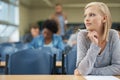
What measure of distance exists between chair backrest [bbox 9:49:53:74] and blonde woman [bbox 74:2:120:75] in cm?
67

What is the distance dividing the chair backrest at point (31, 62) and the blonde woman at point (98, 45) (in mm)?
665

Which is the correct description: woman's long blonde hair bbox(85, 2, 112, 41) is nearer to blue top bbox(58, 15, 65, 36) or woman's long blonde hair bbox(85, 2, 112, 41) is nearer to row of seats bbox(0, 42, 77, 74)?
row of seats bbox(0, 42, 77, 74)

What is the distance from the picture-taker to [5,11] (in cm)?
1080

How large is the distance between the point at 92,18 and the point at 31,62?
0.93 metres

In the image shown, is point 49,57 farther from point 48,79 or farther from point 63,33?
point 63,33

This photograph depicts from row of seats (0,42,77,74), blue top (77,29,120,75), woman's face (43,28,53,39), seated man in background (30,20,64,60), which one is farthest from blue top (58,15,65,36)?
blue top (77,29,120,75)

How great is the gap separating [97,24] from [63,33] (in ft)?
19.0

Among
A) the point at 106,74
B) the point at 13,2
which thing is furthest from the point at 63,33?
the point at 106,74

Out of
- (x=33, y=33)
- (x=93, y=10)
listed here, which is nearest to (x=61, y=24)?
(x=33, y=33)

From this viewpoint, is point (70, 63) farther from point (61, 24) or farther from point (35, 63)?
point (61, 24)

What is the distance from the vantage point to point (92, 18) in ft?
7.36

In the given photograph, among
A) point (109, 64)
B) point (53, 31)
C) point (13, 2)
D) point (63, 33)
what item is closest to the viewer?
point (109, 64)

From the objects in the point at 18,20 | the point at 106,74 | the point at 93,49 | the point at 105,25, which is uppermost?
the point at 18,20

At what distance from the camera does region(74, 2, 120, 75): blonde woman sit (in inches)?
85.6
